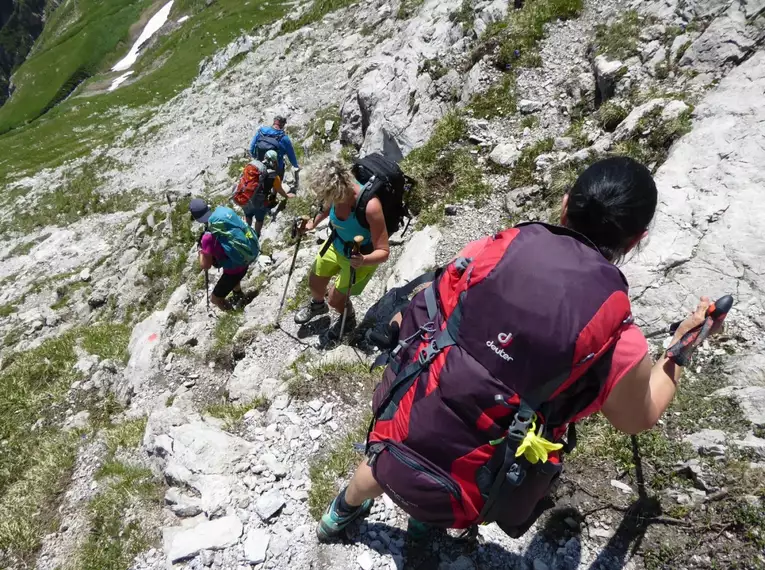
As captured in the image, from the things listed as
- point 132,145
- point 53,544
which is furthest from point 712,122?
point 132,145

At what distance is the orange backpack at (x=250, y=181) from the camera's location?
1254 centimetres

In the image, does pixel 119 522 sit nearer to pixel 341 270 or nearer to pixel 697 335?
pixel 341 270

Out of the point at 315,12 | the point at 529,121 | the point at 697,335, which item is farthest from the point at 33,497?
the point at 315,12

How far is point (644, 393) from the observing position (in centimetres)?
263

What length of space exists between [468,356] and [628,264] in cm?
431

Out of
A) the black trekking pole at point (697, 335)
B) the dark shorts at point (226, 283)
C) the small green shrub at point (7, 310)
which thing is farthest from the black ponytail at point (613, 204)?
the small green shrub at point (7, 310)

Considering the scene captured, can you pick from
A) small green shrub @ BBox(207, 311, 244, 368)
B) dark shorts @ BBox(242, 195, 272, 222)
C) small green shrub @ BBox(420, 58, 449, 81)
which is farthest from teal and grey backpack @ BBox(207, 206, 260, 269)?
small green shrub @ BBox(420, 58, 449, 81)

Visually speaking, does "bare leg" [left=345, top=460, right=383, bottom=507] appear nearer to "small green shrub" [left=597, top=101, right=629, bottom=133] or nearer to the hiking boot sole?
the hiking boot sole

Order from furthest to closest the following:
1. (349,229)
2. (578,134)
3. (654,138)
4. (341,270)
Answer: (578,134), (654,138), (341,270), (349,229)

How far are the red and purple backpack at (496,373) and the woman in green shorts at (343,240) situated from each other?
3270 mm

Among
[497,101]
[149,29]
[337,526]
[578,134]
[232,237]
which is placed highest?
[149,29]

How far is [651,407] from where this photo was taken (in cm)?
271

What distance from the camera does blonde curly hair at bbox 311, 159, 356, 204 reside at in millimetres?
6125

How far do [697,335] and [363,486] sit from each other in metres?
2.59
